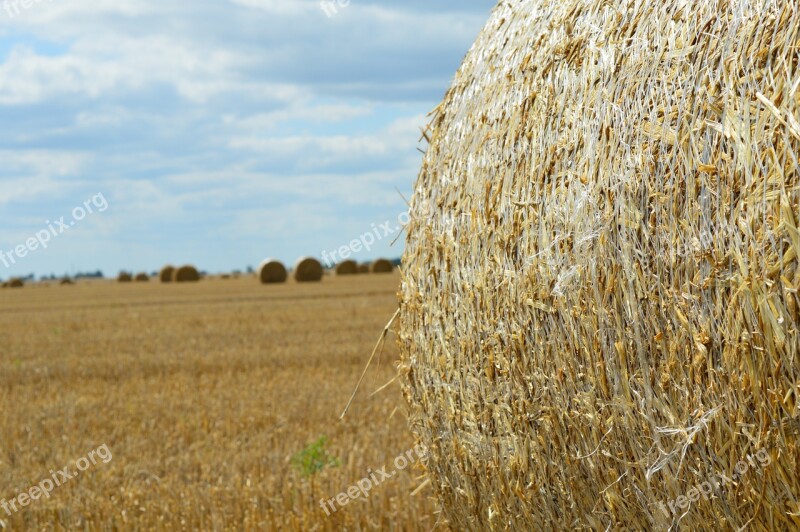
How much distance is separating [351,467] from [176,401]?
12.3 feet

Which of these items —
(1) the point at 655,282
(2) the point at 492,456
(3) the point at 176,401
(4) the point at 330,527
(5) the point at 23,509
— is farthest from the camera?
(3) the point at 176,401

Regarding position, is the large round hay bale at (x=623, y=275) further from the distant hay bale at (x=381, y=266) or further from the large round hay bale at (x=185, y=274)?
the large round hay bale at (x=185, y=274)

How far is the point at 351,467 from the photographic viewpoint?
6.83 meters

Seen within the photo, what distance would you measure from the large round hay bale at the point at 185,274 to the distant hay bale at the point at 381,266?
338 inches

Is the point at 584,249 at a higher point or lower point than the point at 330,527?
higher

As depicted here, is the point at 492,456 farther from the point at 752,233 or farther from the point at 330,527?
the point at 330,527

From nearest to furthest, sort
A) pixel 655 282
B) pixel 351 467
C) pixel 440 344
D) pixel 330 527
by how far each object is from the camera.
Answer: pixel 655 282, pixel 440 344, pixel 330 527, pixel 351 467

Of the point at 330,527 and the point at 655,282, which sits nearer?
the point at 655,282

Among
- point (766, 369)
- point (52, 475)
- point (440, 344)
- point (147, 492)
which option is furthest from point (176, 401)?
point (766, 369)

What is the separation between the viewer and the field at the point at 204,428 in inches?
240
